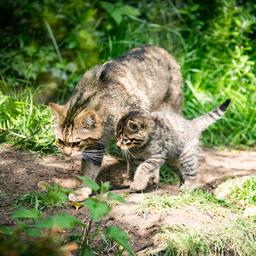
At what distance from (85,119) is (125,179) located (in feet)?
3.57

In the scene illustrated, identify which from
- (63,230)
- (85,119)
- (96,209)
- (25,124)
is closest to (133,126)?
(85,119)

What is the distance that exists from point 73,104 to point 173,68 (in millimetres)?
1880

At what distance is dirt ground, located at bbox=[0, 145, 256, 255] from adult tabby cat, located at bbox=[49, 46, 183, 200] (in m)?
0.37

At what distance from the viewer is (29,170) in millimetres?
5836

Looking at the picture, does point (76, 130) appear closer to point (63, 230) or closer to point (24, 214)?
point (63, 230)

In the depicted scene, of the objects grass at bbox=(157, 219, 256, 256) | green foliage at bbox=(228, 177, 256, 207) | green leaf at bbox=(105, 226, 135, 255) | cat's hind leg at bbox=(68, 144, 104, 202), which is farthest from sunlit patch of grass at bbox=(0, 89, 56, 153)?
green leaf at bbox=(105, 226, 135, 255)

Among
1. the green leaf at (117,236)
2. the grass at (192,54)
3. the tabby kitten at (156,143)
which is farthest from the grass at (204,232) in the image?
the grass at (192,54)

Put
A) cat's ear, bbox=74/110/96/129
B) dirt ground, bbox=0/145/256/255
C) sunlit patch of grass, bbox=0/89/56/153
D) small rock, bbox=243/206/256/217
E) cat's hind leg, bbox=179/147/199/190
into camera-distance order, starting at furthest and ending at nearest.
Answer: sunlit patch of grass, bbox=0/89/56/153 < cat's hind leg, bbox=179/147/199/190 < cat's ear, bbox=74/110/96/129 < small rock, bbox=243/206/256/217 < dirt ground, bbox=0/145/256/255

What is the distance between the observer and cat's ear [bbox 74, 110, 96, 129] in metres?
5.53

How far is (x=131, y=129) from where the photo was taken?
5.62m

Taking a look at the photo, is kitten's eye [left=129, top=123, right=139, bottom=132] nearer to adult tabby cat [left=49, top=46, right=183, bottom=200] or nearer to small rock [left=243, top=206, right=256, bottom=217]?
adult tabby cat [left=49, top=46, right=183, bottom=200]

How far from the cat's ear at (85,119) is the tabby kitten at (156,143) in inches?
11.5

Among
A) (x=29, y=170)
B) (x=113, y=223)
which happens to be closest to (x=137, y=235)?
(x=113, y=223)

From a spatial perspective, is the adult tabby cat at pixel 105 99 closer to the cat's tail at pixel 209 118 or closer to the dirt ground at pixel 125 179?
the dirt ground at pixel 125 179
